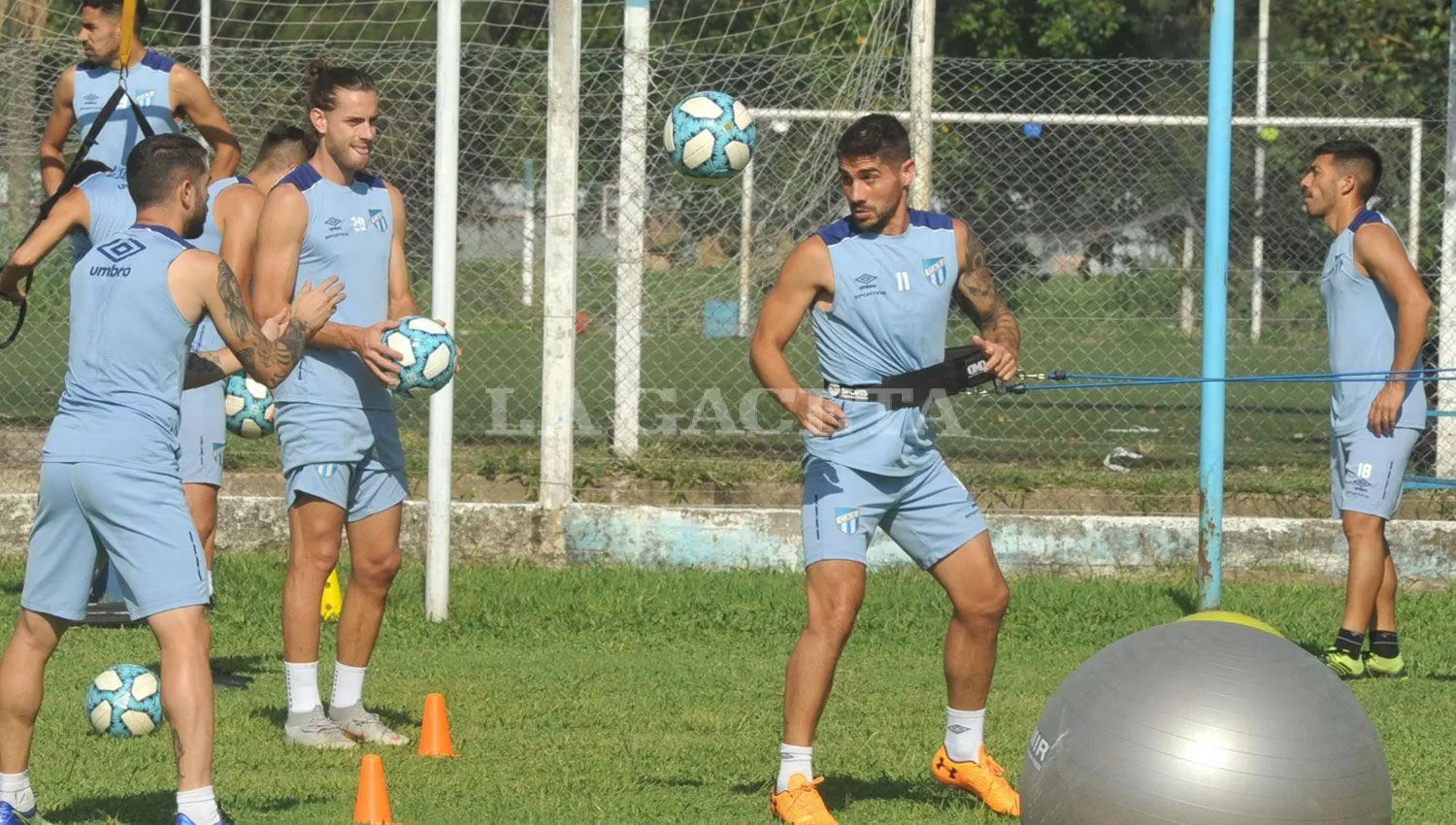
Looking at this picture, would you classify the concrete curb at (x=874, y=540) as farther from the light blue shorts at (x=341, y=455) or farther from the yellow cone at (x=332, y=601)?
the light blue shorts at (x=341, y=455)

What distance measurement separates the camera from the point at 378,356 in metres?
6.31

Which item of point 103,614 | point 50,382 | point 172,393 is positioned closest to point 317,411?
point 172,393

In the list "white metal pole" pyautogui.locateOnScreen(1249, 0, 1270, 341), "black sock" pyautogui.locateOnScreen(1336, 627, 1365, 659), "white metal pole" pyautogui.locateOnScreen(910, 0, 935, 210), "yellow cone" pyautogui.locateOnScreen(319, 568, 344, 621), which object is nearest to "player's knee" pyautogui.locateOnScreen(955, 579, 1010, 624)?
"black sock" pyautogui.locateOnScreen(1336, 627, 1365, 659)

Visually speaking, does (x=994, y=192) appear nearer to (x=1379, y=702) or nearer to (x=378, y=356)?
(x=1379, y=702)

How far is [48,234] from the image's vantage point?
25.3ft

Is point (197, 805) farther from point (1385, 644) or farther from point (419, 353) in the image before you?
point (1385, 644)

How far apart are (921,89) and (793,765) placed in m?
5.80

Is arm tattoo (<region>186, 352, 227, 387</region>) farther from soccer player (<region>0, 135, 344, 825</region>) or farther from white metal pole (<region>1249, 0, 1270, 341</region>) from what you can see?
white metal pole (<region>1249, 0, 1270, 341</region>)

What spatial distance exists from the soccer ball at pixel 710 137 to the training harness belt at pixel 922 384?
5.73 ft

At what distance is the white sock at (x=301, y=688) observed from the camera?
6652 mm

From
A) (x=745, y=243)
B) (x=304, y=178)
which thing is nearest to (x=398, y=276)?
(x=304, y=178)

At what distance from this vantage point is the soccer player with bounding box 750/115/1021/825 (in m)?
5.82

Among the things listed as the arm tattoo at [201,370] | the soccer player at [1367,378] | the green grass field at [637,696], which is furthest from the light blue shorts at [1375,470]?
the arm tattoo at [201,370]

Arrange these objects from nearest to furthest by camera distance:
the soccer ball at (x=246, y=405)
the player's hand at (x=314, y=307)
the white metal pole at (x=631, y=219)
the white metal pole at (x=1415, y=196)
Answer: the player's hand at (x=314, y=307)
the soccer ball at (x=246, y=405)
the white metal pole at (x=631, y=219)
the white metal pole at (x=1415, y=196)
